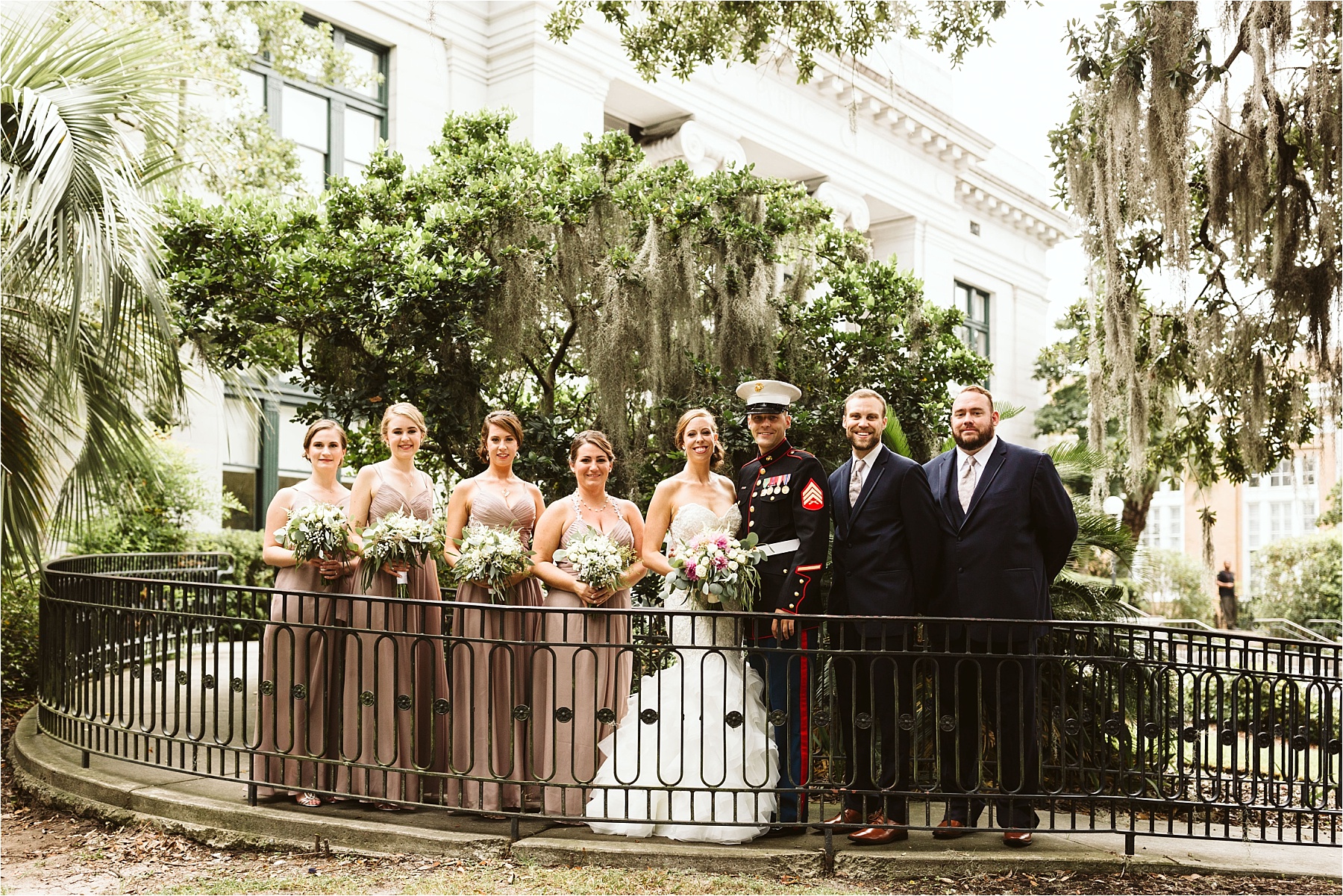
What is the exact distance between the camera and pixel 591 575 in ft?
18.5

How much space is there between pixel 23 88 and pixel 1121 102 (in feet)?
26.8

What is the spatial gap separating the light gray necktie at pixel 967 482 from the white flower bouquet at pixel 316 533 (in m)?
3.26

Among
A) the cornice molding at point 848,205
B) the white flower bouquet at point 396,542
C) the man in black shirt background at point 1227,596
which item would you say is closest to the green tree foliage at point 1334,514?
the man in black shirt background at point 1227,596

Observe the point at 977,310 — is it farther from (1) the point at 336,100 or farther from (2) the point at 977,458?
(2) the point at 977,458

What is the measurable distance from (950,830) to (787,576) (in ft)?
4.78

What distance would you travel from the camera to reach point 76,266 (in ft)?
21.0

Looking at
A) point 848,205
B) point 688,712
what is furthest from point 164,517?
point 848,205

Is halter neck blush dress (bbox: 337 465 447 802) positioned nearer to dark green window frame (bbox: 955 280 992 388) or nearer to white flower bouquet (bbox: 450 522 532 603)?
white flower bouquet (bbox: 450 522 532 603)

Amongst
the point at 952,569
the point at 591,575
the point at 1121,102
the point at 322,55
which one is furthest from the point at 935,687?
the point at 322,55

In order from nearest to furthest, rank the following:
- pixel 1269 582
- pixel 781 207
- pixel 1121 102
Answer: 1. pixel 1121 102
2. pixel 781 207
3. pixel 1269 582

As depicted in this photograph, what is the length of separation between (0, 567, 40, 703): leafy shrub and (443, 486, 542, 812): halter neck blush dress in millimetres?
5982

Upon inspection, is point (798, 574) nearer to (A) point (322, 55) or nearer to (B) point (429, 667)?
(B) point (429, 667)

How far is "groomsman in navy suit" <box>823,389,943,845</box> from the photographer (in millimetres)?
5258

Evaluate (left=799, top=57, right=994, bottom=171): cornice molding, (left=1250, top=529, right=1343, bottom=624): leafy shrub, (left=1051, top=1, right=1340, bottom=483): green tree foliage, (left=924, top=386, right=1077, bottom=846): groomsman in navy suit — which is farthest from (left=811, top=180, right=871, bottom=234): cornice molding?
(left=924, top=386, right=1077, bottom=846): groomsman in navy suit
